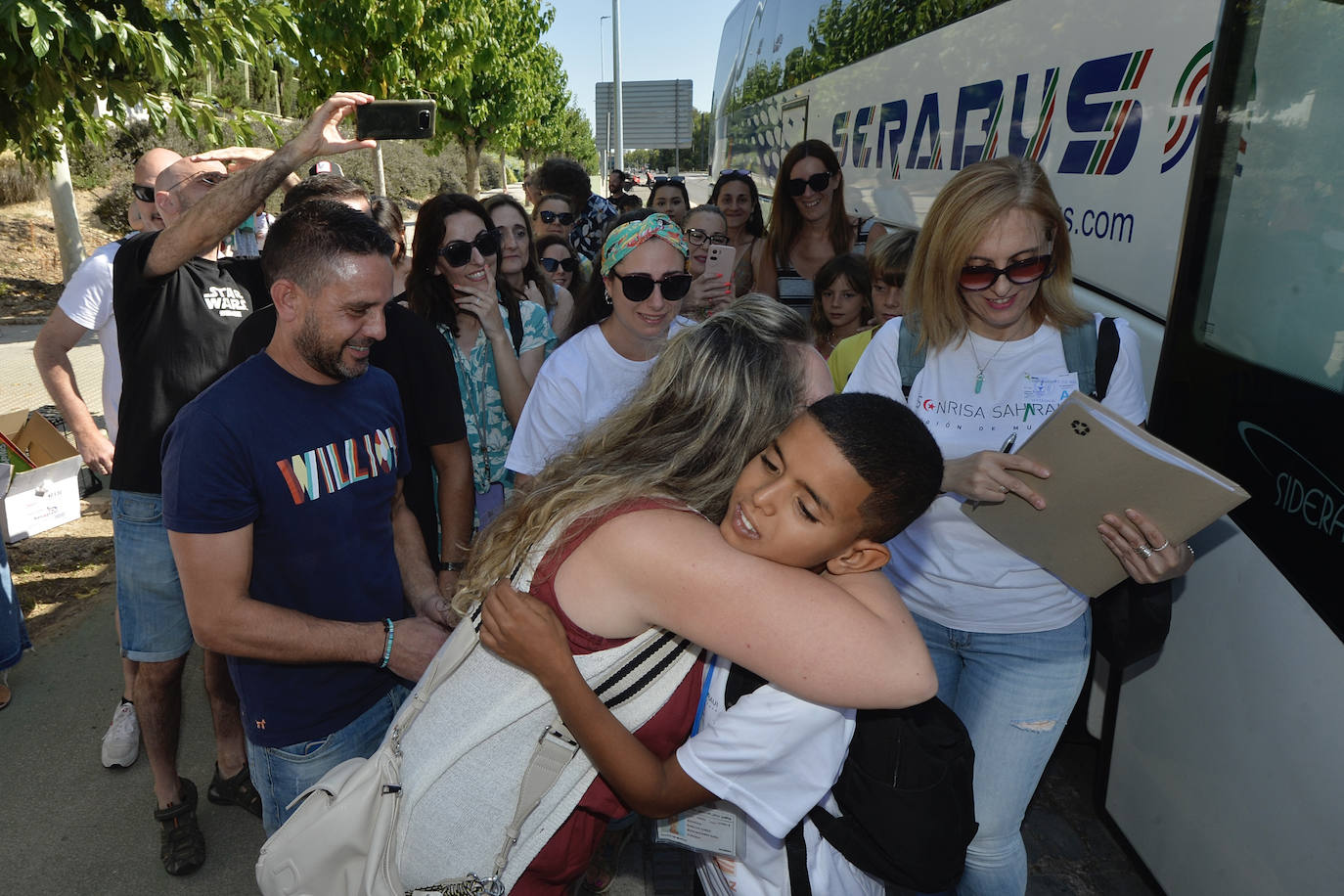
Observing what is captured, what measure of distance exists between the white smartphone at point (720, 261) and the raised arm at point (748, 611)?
301cm

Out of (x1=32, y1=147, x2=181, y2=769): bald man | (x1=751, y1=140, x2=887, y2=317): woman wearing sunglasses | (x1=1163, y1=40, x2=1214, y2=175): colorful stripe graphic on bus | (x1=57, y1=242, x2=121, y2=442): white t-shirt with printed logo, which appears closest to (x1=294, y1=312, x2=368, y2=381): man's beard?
(x1=32, y1=147, x2=181, y2=769): bald man

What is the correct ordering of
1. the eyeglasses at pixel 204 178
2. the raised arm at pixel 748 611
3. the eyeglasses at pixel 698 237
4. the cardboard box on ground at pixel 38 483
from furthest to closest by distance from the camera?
1. the eyeglasses at pixel 698 237
2. the cardboard box on ground at pixel 38 483
3. the eyeglasses at pixel 204 178
4. the raised arm at pixel 748 611

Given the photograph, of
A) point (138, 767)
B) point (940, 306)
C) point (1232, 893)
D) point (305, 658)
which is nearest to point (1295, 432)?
point (940, 306)

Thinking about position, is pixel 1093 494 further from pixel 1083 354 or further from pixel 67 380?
pixel 67 380

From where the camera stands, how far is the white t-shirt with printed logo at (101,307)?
146 inches

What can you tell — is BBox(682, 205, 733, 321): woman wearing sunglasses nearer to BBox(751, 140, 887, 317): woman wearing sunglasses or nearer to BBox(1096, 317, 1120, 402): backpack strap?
BBox(751, 140, 887, 317): woman wearing sunglasses

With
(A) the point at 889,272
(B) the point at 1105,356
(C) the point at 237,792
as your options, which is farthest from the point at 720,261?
(C) the point at 237,792

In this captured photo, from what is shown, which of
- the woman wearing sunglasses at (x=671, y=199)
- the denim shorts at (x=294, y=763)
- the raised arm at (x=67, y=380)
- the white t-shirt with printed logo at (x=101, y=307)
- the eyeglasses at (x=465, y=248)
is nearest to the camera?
the denim shorts at (x=294, y=763)

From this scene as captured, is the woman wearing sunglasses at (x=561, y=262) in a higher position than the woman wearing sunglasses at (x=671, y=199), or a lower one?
lower

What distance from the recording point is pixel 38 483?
484 centimetres

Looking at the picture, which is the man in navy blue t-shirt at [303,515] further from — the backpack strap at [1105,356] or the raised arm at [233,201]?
the backpack strap at [1105,356]

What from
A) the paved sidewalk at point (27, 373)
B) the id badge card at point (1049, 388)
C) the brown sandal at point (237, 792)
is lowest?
the brown sandal at point (237, 792)

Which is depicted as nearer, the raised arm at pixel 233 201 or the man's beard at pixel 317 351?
the man's beard at pixel 317 351

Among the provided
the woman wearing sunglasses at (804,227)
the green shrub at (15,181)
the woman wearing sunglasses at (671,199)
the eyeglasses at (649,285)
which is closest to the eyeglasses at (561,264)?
the woman wearing sunglasses at (804,227)
